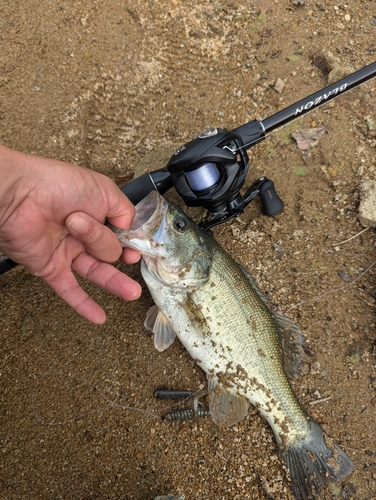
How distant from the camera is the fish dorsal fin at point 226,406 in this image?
8.87ft

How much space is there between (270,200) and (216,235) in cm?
55

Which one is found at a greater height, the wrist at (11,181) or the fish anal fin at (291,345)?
the wrist at (11,181)

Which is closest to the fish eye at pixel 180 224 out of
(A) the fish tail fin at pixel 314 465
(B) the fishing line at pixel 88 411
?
(B) the fishing line at pixel 88 411

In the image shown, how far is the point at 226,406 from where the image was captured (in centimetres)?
273

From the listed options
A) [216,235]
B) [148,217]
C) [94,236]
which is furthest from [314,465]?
[94,236]

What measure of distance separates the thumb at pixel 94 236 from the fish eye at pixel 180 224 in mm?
442

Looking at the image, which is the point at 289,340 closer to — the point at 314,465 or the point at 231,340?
the point at 231,340

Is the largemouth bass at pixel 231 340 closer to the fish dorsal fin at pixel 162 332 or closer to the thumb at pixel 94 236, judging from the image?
the fish dorsal fin at pixel 162 332

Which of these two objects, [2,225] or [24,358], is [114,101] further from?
[24,358]

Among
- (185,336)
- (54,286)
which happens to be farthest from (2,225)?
(185,336)

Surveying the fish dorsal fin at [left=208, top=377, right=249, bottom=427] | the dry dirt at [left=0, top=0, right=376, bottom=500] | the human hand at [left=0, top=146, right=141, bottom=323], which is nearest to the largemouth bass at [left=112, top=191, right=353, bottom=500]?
the fish dorsal fin at [left=208, top=377, right=249, bottom=427]

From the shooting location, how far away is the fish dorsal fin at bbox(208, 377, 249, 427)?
271 cm

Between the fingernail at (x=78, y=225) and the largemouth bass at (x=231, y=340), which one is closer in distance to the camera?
the fingernail at (x=78, y=225)

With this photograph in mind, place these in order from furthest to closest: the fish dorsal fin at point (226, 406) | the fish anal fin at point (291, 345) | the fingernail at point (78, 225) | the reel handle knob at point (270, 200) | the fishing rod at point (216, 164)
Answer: the reel handle knob at point (270, 200), the fish anal fin at point (291, 345), the fish dorsal fin at point (226, 406), the fishing rod at point (216, 164), the fingernail at point (78, 225)
